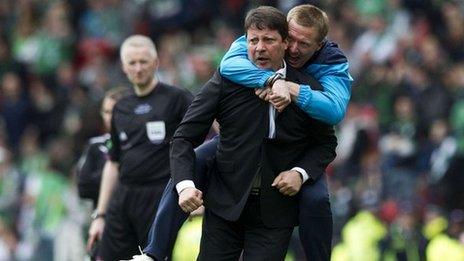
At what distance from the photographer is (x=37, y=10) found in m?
20.7

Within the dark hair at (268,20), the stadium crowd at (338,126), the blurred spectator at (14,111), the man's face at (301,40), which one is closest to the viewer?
the dark hair at (268,20)

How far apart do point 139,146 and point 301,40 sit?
2402 mm

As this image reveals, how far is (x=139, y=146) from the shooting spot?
10.3m

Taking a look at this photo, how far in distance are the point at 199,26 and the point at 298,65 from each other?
11691 millimetres

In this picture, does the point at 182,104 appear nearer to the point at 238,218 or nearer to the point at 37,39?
the point at 238,218

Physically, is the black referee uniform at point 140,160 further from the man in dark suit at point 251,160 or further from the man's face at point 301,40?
the man's face at point 301,40

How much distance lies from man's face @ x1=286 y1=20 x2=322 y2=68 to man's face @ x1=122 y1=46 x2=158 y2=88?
2127 millimetres

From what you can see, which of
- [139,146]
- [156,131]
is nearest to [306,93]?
[156,131]

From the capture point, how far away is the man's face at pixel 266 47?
802 cm

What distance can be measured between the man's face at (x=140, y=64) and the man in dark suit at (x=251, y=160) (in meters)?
1.97

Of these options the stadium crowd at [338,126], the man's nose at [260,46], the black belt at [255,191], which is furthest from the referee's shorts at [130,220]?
the stadium crowd at [338,126]

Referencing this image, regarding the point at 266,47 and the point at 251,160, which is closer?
the point at 266,47

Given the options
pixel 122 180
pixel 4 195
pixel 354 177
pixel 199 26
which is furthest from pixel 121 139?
pixel 199 26

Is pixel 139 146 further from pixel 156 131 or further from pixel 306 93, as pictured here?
pixel 306 93
